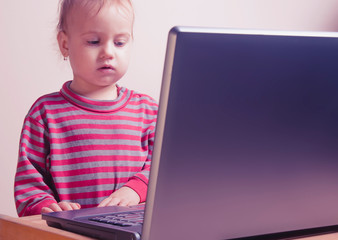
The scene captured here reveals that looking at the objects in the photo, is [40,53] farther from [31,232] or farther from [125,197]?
[31,232]

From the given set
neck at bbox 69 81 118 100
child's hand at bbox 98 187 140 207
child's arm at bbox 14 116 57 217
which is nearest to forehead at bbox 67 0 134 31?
neck at bbox 69 81 118 100

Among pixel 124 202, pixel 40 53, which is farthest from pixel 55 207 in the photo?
pixel 40 53

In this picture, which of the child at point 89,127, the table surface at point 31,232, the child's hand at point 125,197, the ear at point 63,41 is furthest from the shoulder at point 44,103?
the table surface at point 31,232

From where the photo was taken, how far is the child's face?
120 cm

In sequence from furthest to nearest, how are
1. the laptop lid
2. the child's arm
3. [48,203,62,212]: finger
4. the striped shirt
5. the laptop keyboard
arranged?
the striped shirt < the child's arm < [48,203,62,212]: finger < the laptop keyboard < the laptop lid

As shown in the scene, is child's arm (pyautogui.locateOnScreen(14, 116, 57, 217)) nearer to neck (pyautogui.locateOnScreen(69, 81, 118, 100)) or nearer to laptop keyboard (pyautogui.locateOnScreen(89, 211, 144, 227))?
neck (pyautogui.locateOnScreen(69, 81, 118, 100))

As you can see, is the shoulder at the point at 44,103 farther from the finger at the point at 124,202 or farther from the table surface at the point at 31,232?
the table surface at the point at 31,232

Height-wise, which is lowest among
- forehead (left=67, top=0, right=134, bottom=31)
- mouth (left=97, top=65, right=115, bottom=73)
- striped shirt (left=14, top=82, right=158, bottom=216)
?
striped shirt (left=14, top=82, right=158, bottom=216)

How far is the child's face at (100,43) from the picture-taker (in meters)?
1.20

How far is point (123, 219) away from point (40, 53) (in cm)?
123

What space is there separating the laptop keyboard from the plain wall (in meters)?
0.86

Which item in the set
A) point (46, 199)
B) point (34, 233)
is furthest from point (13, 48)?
point (34, 233)

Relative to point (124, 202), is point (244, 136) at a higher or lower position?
higher

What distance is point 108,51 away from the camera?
1.20 meters
